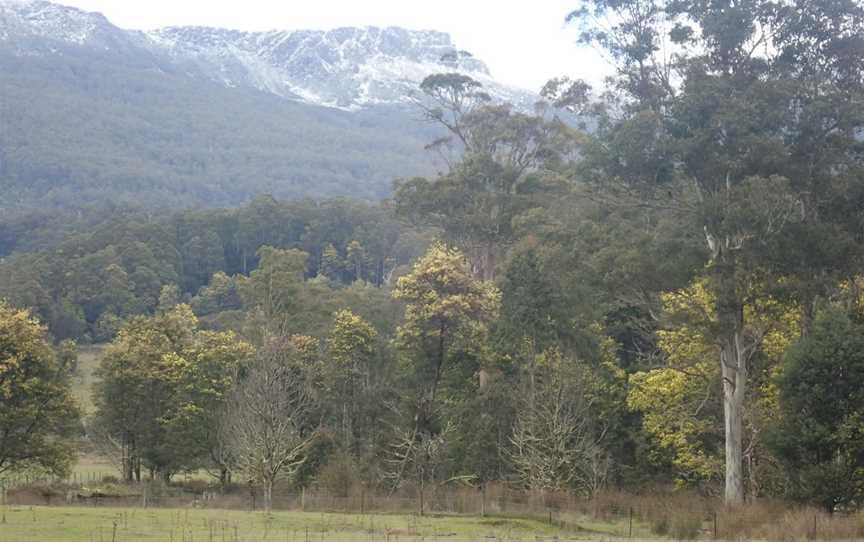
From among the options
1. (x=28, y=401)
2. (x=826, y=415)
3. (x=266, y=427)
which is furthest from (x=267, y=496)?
(x=826, y=415)

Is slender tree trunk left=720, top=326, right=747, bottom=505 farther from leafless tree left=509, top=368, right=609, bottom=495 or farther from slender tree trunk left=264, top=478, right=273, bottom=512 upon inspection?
slender tree trunk left=264, top=478, right=273, bottom=512

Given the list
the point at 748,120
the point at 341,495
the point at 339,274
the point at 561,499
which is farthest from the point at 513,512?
the point at 339,274

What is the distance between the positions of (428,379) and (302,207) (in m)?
83.5

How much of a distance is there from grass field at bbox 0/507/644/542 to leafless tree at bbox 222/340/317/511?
2.36m

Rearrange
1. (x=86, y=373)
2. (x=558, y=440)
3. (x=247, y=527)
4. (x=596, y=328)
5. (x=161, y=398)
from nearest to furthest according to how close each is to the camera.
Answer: (x=247, y=527) < (x=558, y=440) < (x=596, y=328) < (x=161, y=398) < (x=86, y=373)

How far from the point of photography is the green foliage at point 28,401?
119 feet

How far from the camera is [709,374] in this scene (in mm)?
34156

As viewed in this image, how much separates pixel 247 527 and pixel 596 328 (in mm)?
18058

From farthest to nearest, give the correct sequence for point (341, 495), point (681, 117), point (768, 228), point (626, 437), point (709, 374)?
point (626, 437)
point (341, 495)
point (709, 374)
point (681, 117)
point (768, 228)

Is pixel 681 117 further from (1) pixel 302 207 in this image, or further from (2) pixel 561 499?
(1) pixel 302 207

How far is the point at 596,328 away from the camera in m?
39.8

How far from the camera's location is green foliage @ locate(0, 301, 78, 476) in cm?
3619

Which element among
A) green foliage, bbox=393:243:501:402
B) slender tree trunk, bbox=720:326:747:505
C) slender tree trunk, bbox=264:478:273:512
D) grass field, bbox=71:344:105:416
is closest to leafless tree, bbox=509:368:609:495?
green foliage, bbox=393:243:501:402

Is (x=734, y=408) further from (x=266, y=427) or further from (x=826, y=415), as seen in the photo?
(x=266, y=427)
